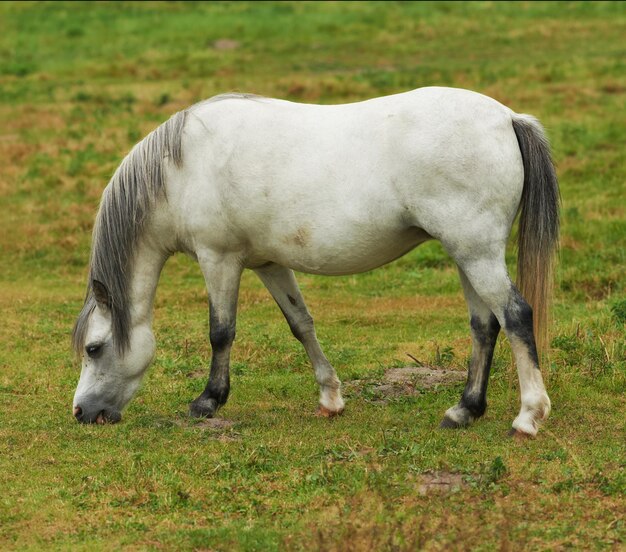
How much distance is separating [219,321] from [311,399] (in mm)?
1044

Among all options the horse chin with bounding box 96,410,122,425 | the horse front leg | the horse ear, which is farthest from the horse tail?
the horse chin with bounding box 96,410,122,425

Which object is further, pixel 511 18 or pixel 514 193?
pixel 511 18

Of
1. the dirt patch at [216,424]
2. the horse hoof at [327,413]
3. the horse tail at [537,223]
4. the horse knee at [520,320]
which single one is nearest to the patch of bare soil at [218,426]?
the dirt patch at [216,424]

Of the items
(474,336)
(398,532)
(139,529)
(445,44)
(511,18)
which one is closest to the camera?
(398,532)

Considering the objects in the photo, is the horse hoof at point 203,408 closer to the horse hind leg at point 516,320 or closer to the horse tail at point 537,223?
the horse hind leg at point 516,320

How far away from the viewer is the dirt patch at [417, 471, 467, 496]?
5.37 metres

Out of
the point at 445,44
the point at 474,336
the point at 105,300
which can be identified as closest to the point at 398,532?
the point at 474,336

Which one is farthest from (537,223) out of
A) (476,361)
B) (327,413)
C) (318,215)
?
(327,413)

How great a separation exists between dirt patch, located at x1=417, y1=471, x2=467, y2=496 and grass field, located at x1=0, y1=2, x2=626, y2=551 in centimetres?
2

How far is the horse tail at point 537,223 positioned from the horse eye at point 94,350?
2.75m

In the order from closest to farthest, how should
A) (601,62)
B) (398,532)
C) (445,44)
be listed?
(398,532) → (601,62) → (445,44)

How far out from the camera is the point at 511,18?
2998 centimetres

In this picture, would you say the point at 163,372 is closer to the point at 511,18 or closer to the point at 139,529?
the point at 139,529

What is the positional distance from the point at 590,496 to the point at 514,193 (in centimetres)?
187
